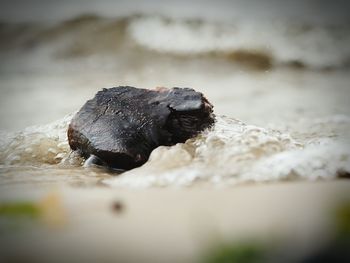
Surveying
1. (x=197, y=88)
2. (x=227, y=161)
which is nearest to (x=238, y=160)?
(x=227, y=161)

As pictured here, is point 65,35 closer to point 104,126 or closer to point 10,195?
point 104,126

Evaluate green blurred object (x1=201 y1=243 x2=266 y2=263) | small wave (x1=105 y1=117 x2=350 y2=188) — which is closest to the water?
small wave (x1=105 y1=117 x2=350 y2=188)

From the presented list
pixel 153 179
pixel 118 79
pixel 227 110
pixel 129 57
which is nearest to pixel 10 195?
pixel 153 179

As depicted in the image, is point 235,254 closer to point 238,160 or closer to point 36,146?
point 238,160

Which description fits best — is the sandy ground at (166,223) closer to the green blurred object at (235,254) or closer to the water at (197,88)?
the green blurred object at (235,254)

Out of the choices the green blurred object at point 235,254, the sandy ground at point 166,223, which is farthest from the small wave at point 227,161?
the green blurred object at point 235,254

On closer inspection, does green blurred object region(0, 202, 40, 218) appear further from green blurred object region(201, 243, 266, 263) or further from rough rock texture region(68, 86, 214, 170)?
rough rock texture region(68, 86, 214, 170)
